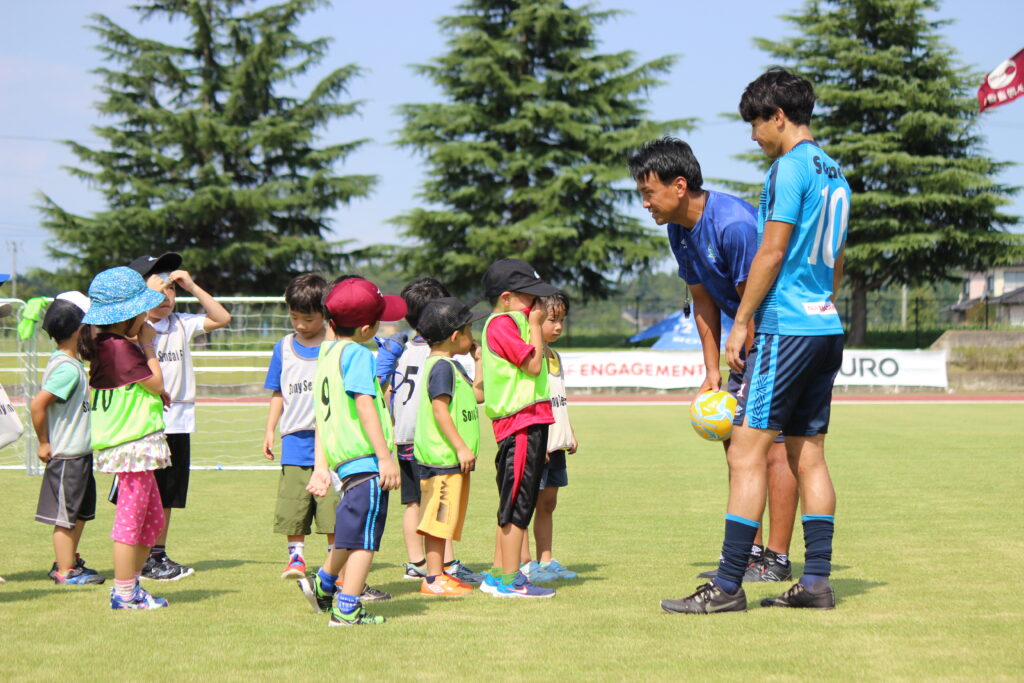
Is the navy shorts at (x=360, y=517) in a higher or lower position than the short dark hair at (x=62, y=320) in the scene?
lower

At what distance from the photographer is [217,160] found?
149 ft

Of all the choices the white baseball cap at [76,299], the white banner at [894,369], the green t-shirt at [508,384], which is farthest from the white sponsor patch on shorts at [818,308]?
the white banner at [894,369]

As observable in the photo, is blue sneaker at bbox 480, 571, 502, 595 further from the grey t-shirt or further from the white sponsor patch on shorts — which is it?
the grey t-shirt

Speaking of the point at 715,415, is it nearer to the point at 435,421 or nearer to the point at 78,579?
the point at 435,421

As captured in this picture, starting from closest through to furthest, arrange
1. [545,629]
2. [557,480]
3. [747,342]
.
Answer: [545,629]
[747,342]
[557,480]

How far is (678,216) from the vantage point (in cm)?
525

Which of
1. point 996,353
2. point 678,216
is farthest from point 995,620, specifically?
point 996,353

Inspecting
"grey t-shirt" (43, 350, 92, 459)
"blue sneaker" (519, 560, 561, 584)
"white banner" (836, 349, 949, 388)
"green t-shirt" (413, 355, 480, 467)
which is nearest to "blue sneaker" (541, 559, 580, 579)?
"blue sneaker" (519, 560, 561, 584)

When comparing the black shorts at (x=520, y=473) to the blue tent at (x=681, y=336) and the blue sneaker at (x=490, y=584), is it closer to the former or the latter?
the blue sneaker at (x=490, y=584)

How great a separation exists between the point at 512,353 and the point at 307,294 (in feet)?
4.02

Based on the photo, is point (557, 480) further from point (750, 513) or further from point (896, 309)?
point (896, 309)

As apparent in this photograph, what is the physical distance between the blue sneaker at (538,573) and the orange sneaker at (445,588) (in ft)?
1.50

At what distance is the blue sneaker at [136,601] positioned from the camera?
523 cm

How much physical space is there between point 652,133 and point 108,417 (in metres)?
38.6
